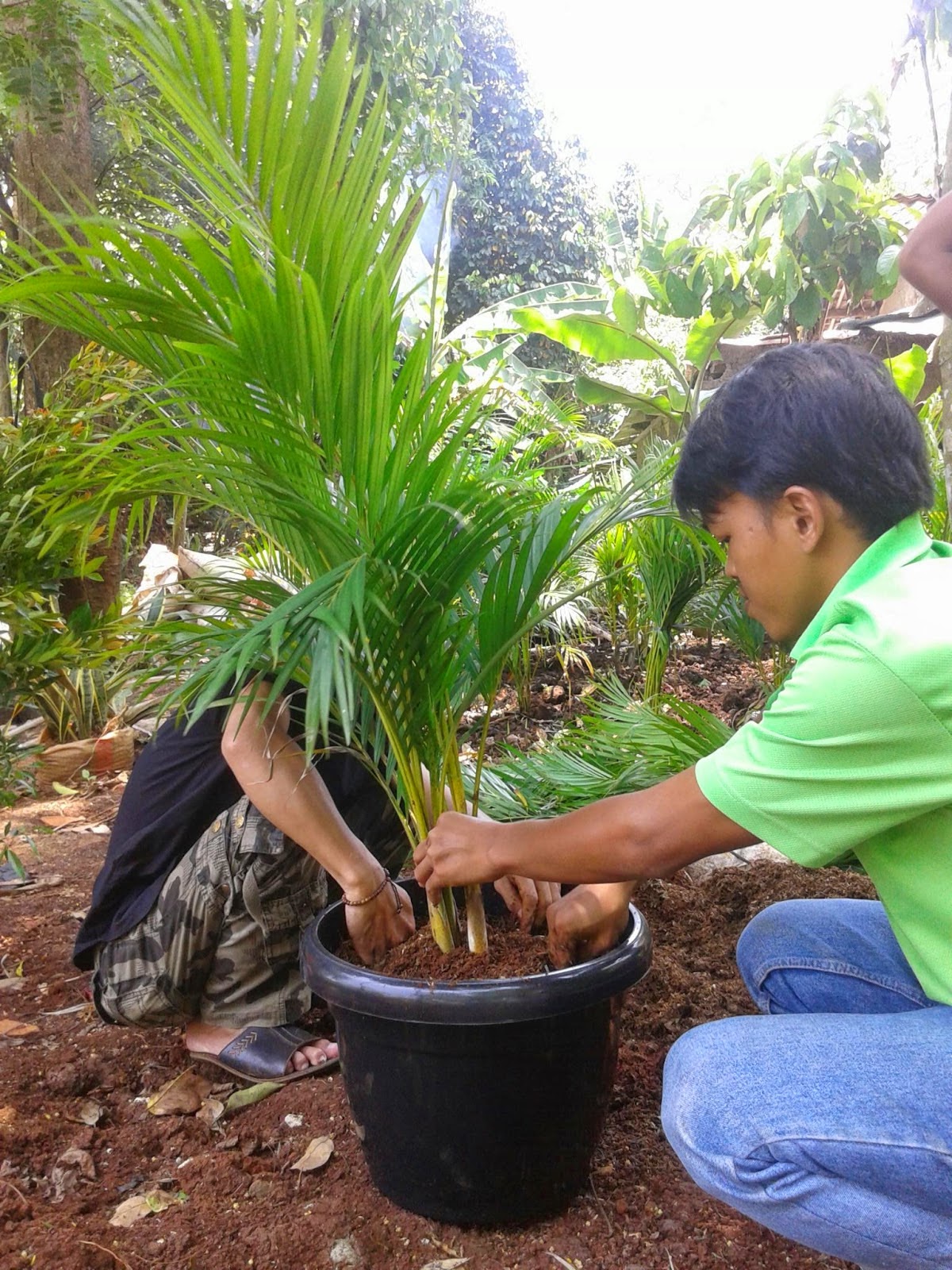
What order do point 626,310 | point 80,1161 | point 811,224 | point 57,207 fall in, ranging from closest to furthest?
point 80,1161 → point 57,207 → point 811,224 → point 626,310

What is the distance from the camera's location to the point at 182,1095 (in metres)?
1.84

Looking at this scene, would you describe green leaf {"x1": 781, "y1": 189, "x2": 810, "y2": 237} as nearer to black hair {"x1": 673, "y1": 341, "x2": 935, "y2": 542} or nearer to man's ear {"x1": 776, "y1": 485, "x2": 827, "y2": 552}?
black hair {"x1": 673, "y1": 341, "x2": 935, "y2": 542}

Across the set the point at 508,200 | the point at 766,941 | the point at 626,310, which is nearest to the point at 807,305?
the point at 626,310

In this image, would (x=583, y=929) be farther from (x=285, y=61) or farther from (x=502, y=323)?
(x=502, y=323)

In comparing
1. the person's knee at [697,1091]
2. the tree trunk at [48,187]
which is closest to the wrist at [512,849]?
the person's knee at [697,1091]

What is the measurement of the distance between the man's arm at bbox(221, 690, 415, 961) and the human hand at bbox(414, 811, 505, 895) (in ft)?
0.72

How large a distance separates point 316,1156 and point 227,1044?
1.20 feet

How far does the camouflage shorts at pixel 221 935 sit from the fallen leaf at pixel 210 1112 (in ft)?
0.51

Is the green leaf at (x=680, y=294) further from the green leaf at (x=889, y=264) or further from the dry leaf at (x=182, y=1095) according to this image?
the dry leaf at (x=182, y=1095)

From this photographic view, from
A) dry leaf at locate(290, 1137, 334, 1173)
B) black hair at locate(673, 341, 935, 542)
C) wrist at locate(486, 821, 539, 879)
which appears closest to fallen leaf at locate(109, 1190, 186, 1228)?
dry leaf at locate(290, 1137, 334, 1173)

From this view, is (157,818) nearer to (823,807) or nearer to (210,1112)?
(210,1112)

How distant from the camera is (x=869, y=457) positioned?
1.16 metres

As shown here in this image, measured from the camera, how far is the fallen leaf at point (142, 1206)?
1.48 metres

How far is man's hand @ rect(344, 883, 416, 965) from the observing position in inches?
60.2
